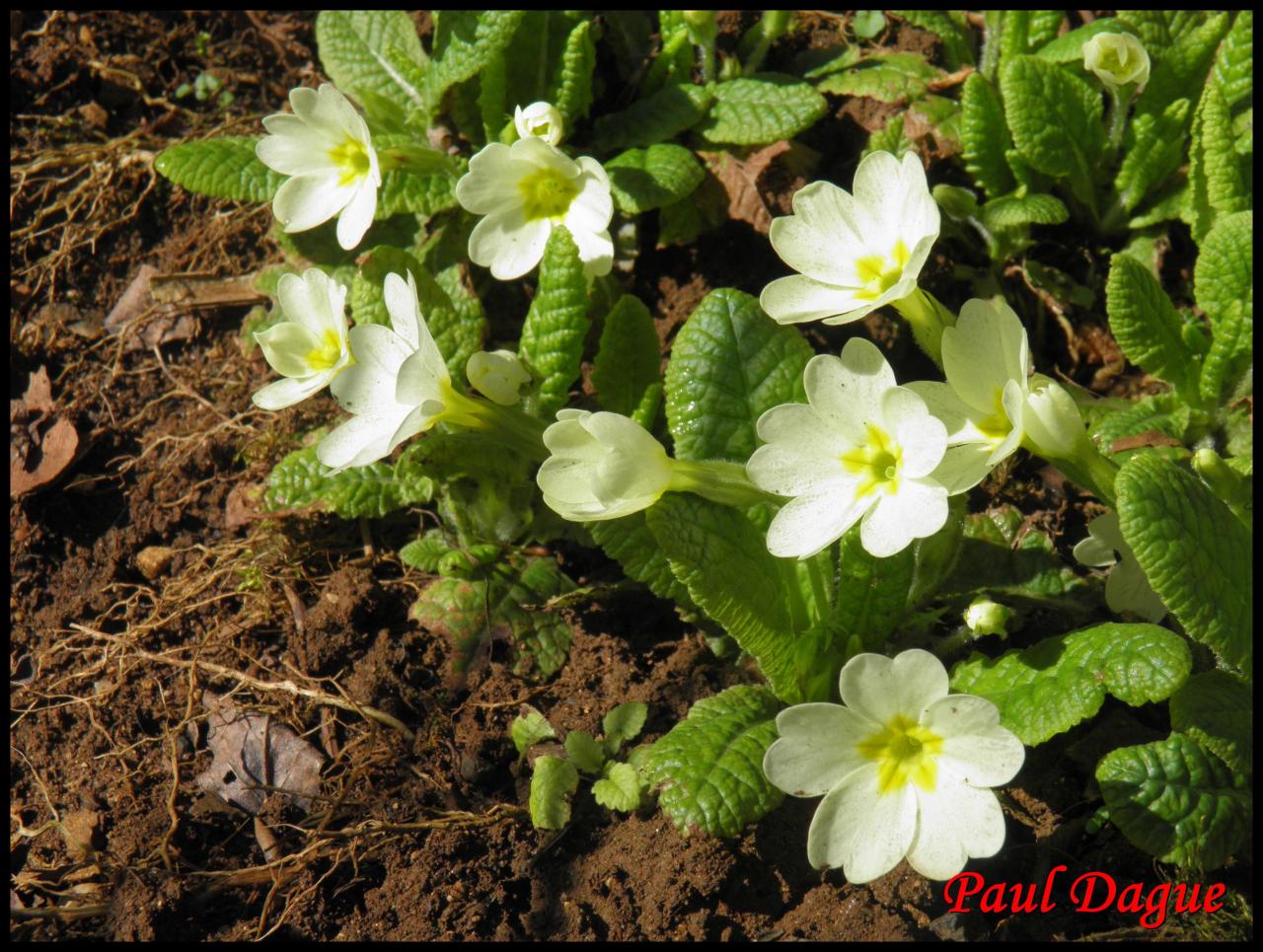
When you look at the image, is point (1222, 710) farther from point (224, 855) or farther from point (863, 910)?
point (224, 855)

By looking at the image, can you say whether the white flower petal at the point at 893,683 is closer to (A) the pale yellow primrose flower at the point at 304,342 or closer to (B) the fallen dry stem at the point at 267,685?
(B) the fallen dry stem at the point at 267,685

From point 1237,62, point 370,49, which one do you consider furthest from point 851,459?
point 370,49

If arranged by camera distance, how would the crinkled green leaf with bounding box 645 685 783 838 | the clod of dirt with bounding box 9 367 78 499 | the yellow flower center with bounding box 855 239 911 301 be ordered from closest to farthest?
the crinkled green leaf with bounding box 645 685 783 838, the yellow flower center with bounding box 855 239 911 301, the clod of dirt with bounding box 9 367 78 499

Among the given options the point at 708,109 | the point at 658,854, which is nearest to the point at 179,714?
the point at 658,854

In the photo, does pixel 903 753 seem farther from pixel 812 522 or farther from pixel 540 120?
pixel 540 120

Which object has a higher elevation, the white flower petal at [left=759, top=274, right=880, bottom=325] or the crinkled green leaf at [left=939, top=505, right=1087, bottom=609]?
the white flower petal at [left=759, top=274, right=880, bottom=325]

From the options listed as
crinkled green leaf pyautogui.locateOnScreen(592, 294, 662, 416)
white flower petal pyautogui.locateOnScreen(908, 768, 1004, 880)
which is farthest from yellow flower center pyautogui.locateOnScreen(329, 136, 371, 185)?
white flower petal pyautogui.locateOnScreen(908, 768, 1004, 880)

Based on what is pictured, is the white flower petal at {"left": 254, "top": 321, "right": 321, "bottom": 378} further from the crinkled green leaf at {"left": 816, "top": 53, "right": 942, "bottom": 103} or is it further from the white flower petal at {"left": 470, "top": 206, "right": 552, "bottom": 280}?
the crinkled green leaf at {"left": 816, "top": 53, "right": 942, "bottom": 103}
